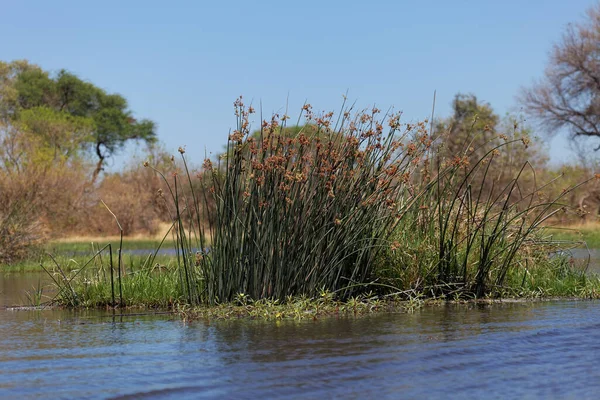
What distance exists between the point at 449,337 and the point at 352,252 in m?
1.55

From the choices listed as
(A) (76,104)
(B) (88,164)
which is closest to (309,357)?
(B) (88,164)

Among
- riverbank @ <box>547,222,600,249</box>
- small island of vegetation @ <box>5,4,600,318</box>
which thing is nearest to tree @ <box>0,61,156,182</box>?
riverbank @ <box>547,222,600,249</box>

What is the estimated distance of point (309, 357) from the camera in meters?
5.67

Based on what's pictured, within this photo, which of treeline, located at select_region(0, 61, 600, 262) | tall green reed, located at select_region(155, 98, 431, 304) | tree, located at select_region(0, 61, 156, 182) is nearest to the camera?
tall green reed, located at select_region(155, 98, 431, 304)

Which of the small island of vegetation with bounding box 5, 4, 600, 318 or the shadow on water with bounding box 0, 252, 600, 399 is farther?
the small island of vegetation with bounding box 5, 4, 600, 318

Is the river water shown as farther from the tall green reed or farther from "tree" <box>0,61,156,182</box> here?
"tree" <box>0,61,156,182</box>

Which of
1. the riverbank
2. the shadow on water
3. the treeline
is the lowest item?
the shadow on water

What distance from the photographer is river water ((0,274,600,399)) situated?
486 cm

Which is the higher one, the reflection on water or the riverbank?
the riverbank

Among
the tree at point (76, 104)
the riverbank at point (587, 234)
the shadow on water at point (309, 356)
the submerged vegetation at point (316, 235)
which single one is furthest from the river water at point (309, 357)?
the tree at point (76, 104)

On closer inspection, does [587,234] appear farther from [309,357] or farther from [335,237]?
[309,357]

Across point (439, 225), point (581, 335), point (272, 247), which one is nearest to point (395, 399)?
point (581, 335)

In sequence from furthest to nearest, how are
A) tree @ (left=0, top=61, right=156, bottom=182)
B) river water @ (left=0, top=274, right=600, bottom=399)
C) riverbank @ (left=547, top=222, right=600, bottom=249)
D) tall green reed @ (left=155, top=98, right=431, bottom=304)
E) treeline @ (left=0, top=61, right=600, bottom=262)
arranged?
tree @ (left=0, top=61, right=156, bottom=182) < riverbank @ (left=547, top=222, right=600, bottom=249) < treeline @ (left=0, top=61, right=600, bottom=262) < tall green reed @ (left=155, top=98, right=431, bottom=304) < river water @ (left=0, top=274, right=600, bottom=399)

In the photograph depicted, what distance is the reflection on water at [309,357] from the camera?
16.0 ft
